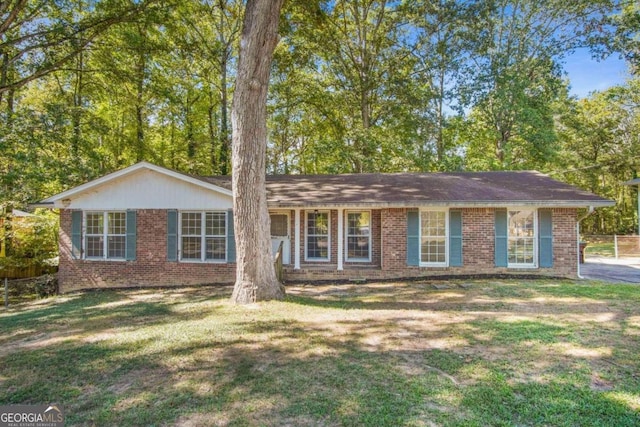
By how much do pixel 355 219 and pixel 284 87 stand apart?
1098 cm

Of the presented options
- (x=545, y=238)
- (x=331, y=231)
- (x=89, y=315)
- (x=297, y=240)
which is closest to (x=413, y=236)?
(x=331, y=231)

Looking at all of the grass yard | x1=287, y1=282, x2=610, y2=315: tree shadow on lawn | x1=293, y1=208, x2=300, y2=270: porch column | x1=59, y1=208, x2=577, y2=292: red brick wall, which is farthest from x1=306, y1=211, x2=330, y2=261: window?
the grass yard

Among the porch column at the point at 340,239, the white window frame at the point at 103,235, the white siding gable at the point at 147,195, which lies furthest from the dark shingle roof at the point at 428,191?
the white window frame at the point at 103,235

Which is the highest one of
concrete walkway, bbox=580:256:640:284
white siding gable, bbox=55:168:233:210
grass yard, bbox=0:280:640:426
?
white siding gable, bbox=55:168:233:210

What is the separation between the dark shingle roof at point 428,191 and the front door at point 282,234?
860mm

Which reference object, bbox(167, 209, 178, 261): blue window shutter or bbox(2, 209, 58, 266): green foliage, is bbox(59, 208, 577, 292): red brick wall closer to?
bbox(167, 209, 178, 261): blue window shutter

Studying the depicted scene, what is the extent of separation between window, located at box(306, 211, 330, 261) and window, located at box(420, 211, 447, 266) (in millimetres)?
3231

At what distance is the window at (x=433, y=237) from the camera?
447 inches

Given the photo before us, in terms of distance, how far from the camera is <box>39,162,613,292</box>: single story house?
35.9 ft

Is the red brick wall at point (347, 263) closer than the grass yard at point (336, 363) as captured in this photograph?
No

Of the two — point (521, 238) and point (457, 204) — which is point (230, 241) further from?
point (521, 238)

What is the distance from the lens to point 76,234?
38.4 feet

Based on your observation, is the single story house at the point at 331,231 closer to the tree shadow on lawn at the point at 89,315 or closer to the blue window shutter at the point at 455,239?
the blue window shutter at the point at 455,239

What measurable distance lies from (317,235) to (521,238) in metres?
6.59
